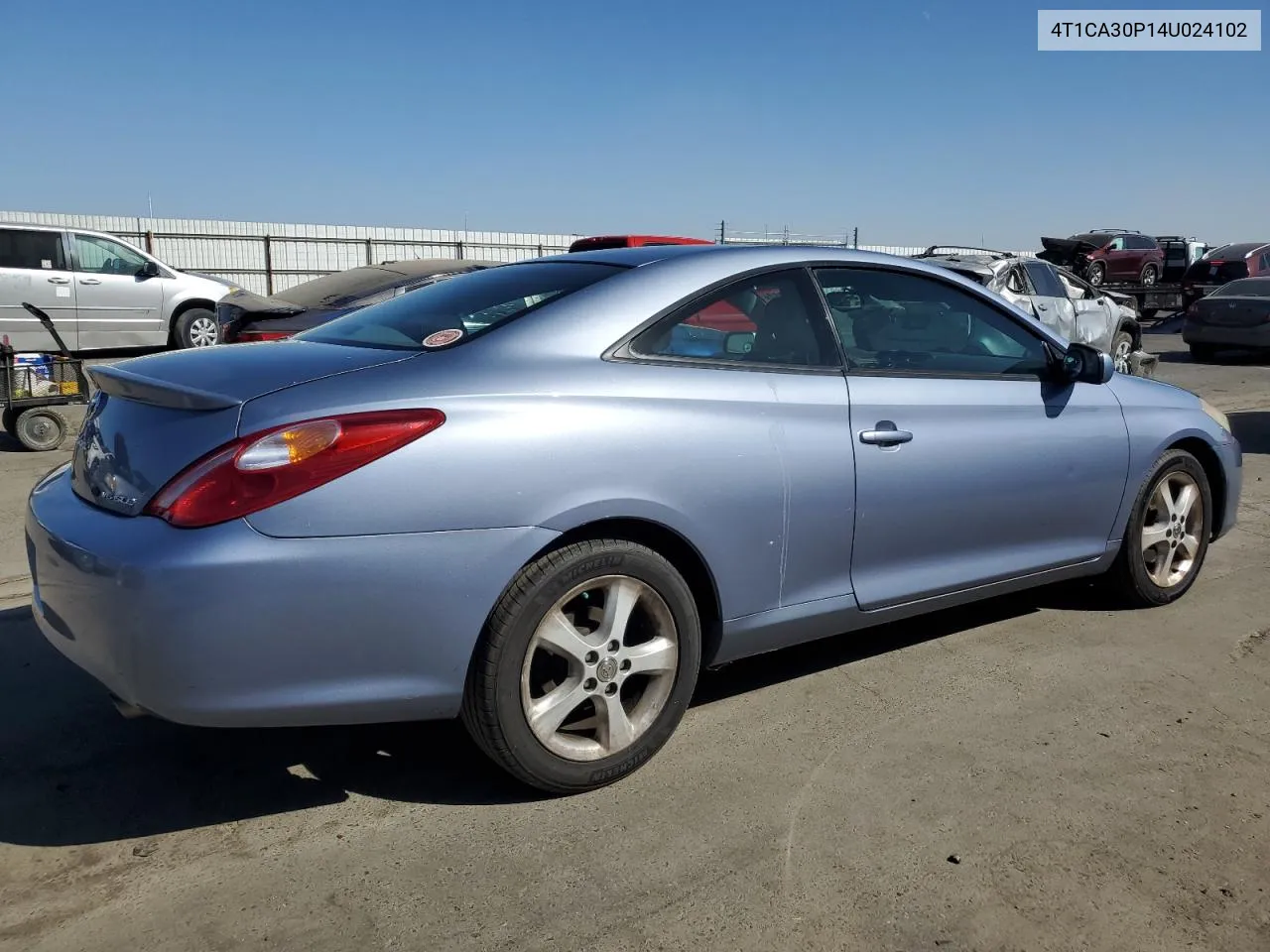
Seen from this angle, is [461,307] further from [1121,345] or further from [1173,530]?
[1121,345]

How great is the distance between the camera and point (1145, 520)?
15.6 feet

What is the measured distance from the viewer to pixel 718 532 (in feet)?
10.6

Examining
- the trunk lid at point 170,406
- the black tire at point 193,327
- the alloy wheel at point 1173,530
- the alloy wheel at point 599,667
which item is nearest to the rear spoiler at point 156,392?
the trunk lid at point 170,406

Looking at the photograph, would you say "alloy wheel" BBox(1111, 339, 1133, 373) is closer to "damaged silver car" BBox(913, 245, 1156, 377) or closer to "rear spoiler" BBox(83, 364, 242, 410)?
"damaged silver car" BBox(913, 245, 1156, 377)

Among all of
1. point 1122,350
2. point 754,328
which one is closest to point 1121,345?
point 1122,350

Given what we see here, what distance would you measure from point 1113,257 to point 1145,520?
2425 cm

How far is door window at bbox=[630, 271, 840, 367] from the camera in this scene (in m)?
3.34

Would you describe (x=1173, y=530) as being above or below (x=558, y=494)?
below

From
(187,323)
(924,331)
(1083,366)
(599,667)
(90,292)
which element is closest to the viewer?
(599,667)

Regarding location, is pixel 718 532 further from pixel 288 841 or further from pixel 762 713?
pixel 288 841

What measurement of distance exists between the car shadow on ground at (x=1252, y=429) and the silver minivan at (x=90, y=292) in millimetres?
11168

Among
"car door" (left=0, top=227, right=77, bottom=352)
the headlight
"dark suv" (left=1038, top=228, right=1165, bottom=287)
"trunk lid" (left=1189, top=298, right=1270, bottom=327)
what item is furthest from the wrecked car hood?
the headlight

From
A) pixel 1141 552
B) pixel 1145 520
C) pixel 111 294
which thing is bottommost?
pixel 1141 552

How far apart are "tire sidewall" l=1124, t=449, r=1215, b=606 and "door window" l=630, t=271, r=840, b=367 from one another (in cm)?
180
